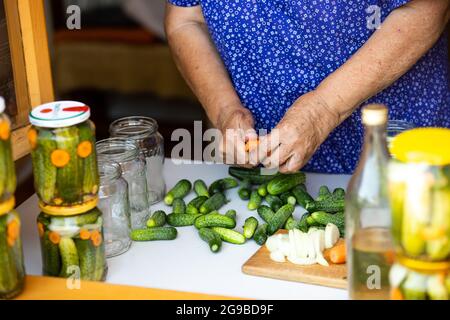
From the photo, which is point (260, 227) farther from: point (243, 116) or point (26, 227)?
point (26, 227)

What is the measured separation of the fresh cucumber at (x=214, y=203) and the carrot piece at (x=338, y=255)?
1.40 feet

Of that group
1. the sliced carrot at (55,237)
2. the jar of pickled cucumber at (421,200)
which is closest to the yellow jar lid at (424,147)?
the jar of pickled cucumber at (421,200)

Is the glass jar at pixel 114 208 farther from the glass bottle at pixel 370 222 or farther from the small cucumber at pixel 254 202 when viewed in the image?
the glass bottle at pixel 370 222

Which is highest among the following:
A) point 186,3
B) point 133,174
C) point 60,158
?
point 186,3

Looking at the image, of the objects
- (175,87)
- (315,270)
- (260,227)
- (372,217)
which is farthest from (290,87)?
(175,87)

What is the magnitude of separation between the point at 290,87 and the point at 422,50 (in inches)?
15.9

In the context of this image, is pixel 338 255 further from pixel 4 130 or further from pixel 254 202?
pixel 4 130

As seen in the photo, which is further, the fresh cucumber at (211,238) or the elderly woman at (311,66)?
the elderly woman at (311,66)

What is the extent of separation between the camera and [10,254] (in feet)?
4.61

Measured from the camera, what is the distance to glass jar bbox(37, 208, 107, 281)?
1.53 meters

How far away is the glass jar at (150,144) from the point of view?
83.4 inches

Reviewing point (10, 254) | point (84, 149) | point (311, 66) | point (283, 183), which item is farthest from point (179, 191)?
point (10, 254)

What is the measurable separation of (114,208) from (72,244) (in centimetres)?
29

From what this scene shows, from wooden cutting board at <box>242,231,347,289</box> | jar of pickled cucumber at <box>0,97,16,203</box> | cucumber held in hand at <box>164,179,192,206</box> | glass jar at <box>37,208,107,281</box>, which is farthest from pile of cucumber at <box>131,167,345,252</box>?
jar of pickled cucumber at <box>0,97,16,203</box>
